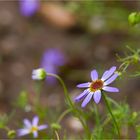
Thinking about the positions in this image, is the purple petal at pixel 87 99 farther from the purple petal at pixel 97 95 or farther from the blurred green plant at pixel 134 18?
the blurred green plant at pixel 134 18

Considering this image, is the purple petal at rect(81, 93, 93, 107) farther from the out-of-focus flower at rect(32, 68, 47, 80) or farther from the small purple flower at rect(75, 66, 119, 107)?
the out-of-focus flower at rect(32, 68, 47, 80)

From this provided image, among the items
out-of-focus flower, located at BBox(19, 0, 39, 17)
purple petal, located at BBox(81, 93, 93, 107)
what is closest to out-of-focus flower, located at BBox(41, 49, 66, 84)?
out-of-focus flower, located at BBox(19, 0, 39, 17)

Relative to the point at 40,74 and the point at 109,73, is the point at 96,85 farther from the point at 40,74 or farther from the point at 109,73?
the point at 40,74

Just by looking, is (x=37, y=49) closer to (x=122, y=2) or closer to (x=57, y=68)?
(x=57, y=68)

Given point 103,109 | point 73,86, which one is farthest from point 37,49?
point 103,109

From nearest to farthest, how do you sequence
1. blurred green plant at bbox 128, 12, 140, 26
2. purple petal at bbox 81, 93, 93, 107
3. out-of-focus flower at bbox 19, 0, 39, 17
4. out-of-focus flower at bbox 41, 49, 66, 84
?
purple petal at bbox 81, 93, 93, 107 → blurred green plant at bbox 128, 12, 140, 26 → out-of-focus flower at bbox 41, 49, 66, 84 → out-of-focus flower at bbox 19, 0, 39, 17

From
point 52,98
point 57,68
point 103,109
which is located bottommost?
point 103,109

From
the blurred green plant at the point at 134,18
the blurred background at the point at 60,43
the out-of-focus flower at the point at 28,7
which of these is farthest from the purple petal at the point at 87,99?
the out-of-focus flower at the point at 28,7

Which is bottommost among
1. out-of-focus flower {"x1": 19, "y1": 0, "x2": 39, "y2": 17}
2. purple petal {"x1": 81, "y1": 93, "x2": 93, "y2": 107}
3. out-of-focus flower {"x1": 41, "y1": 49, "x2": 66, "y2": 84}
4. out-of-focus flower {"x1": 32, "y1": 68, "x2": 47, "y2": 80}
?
purple petal {"x1": 81, "y1": 93, "x2": 93, "y2": 107}

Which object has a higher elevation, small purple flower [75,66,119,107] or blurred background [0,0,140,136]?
blurred background [0,0,140,136]
